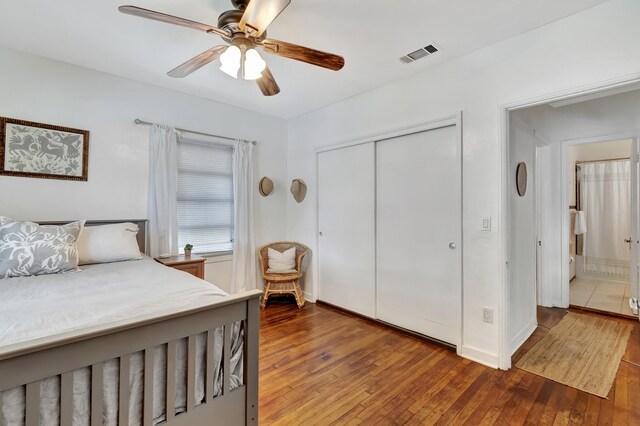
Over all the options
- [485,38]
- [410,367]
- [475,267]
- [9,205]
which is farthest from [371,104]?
[9,205]

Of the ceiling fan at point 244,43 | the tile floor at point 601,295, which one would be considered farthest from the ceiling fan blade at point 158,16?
the tile floor at point 601,295

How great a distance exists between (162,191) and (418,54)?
9.36 ft

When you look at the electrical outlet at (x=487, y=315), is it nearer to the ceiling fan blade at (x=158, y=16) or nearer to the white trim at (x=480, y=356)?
the white trim at (x=480, y=356)

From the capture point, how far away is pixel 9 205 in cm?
244

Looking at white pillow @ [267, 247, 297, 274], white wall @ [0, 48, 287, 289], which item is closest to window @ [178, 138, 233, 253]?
white wall @ [0, 48, 287, 289]

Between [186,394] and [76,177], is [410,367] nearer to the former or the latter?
[186,394]

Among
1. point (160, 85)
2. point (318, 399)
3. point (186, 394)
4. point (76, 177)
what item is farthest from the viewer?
point (160, 85)

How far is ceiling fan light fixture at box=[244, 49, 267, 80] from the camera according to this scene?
1.77 metres

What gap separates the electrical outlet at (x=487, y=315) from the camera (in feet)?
7.66

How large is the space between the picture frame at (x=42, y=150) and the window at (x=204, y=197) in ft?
2.93

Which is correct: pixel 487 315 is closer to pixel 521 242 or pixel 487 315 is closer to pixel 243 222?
pixel 521 242

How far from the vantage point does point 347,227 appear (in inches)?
139

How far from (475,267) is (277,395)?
1821mm

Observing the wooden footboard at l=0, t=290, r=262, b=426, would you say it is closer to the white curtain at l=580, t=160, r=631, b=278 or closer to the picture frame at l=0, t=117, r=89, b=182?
the picture frame at l=0, t=117, r=89, b=182
